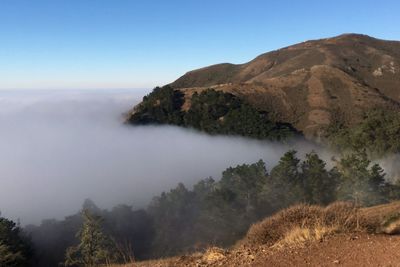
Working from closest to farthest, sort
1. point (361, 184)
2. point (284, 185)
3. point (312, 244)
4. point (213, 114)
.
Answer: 1. point (312, 244)
2. point (361, 184)
3. point (284, 185)
4. point (213, 114)

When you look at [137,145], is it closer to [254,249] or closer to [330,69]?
[330,69]

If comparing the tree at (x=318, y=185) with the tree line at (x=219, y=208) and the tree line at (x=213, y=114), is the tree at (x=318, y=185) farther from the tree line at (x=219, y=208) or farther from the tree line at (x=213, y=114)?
the tree line at (x=213, y=114)

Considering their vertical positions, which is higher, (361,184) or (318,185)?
(361,184)

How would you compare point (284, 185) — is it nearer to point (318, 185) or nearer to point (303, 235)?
point (318, 185)

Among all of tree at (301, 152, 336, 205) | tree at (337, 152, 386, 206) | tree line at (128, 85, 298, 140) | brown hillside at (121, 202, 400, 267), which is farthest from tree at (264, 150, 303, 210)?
tree line at (128, 85, 298, 140)

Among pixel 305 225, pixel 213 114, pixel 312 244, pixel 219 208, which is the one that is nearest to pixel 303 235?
pixel 312 244

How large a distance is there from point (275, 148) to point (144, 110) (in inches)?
1883

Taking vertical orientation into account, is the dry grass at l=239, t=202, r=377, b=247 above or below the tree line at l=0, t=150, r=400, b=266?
above

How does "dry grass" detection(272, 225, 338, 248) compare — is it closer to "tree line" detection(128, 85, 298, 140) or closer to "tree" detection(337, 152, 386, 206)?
"tree" detection(337, 152, 386, 206)

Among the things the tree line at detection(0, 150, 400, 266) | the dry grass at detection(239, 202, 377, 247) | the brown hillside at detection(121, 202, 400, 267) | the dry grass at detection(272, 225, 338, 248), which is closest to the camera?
the brown hillside at detection(121, 202, 400, 267)

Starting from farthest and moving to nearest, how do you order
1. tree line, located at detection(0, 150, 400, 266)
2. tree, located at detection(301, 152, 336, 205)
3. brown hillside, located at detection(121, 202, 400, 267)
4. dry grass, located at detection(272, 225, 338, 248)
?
tree, located at detection(301, 152, 336, 205) → tree line, located at detection(0, 150, 400, 266) → dry grass, located at detection(272, 225, 338, 248) → brown hillside, located at detection(121, 202, 400, 267)

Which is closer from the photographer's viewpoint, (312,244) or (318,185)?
(312,244)

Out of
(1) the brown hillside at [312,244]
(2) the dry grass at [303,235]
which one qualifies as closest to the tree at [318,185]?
(1) the brown hillside at [312,244]

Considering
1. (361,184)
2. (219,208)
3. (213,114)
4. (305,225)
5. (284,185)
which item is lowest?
(219,208)
